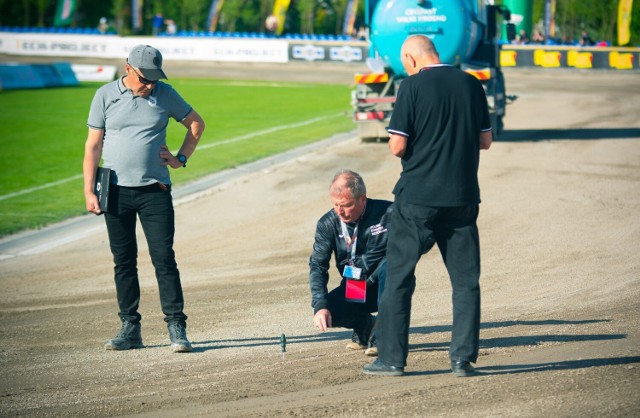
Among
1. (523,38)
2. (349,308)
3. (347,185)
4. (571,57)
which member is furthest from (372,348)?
(523,38)

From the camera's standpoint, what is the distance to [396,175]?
16250 mm

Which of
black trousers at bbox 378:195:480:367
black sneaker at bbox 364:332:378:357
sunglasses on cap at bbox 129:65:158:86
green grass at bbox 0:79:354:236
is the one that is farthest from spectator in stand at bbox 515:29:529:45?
black trousers at bbox 378:195:480:367

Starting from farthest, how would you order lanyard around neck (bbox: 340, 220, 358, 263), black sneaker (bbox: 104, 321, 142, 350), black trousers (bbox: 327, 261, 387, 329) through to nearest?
black sneaker (bbox: 104, 321, 142, 350)
black trousers (bbox: 327, 261, 387, 329)
lanyard around neck (bbox: 340, 220, 358, 263)

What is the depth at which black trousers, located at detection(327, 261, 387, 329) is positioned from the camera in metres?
6.73

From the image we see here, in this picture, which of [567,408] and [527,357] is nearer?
[567,408]

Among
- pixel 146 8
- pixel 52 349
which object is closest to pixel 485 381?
pixel 52 349

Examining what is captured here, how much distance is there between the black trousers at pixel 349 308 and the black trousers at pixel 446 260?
78 cm

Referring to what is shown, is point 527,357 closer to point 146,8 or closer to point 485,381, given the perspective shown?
point 485,381

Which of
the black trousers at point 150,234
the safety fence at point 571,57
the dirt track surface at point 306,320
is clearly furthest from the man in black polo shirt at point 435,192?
the safety fence at point 571,57

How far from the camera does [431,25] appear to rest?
1916cm

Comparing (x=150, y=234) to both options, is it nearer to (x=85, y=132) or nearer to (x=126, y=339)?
(x=126, y=339)

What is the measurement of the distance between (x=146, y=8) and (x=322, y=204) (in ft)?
Answer: 213

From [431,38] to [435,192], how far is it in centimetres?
1382

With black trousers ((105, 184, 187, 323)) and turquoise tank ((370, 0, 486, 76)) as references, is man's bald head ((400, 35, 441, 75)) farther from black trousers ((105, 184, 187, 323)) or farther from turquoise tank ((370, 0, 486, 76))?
turquoise tank ((370, 0, 486, 76))
